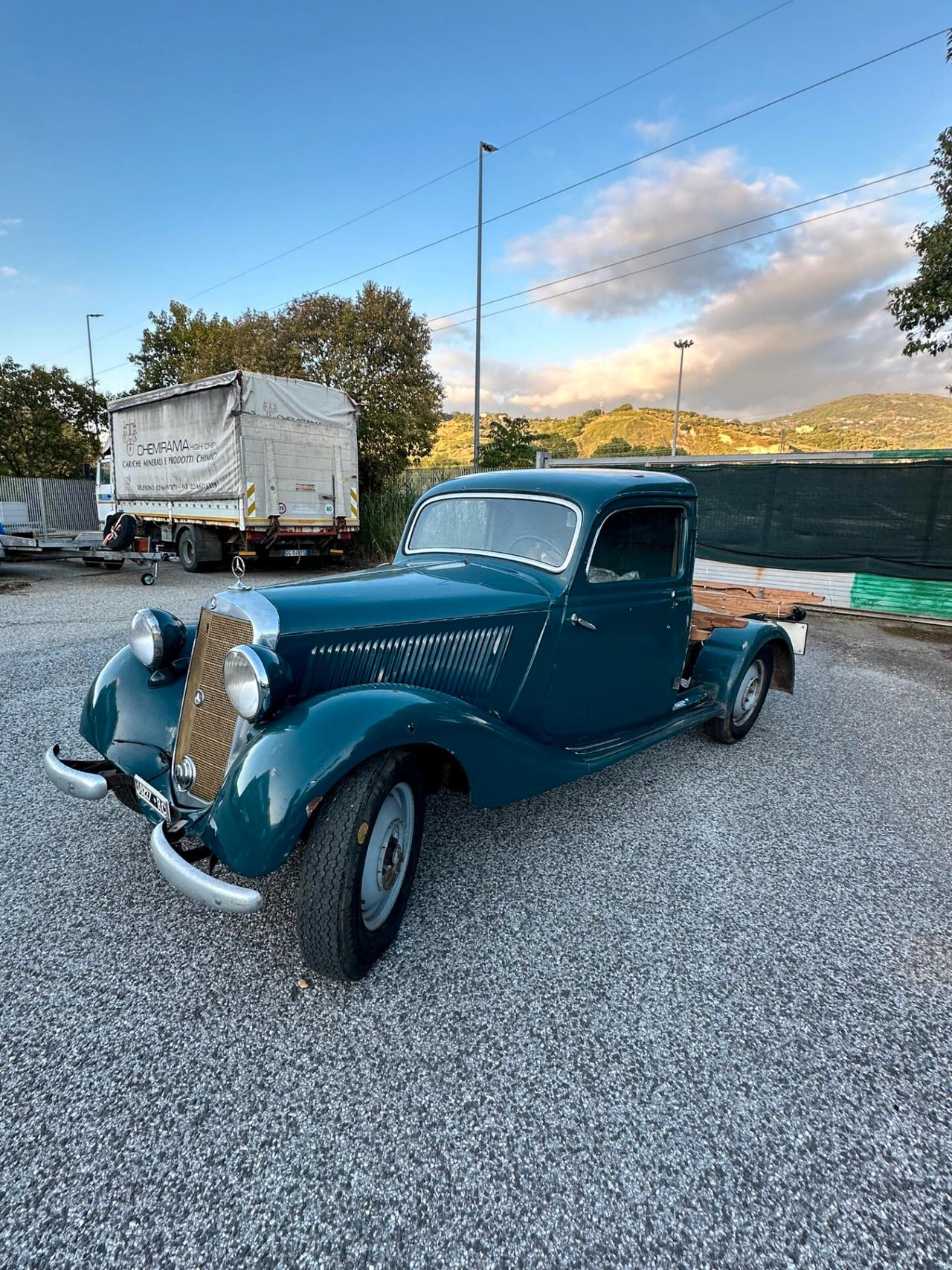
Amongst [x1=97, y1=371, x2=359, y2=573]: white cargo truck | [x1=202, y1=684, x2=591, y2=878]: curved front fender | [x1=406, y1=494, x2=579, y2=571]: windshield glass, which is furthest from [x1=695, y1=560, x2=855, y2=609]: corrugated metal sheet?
[x1=202, y1=684, x2=591, y2=878]: curved front fender

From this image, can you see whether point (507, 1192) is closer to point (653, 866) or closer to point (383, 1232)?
point (383, 1232)

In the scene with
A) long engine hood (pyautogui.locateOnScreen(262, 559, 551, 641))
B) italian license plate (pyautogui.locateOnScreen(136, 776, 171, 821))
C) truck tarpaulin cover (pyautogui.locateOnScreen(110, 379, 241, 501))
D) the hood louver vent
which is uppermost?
truck tarpaulin cover (pyautogui.locateOnScreen(110, 379, 241, 501))

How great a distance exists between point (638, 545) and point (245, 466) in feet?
29.9

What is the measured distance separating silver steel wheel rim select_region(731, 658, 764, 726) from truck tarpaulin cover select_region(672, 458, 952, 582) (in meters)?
5.18

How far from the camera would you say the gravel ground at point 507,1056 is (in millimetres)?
1454

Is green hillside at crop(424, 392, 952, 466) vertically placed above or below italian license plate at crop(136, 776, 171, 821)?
above

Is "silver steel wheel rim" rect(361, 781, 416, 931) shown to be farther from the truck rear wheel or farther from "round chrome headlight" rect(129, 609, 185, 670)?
the truck rear wheel

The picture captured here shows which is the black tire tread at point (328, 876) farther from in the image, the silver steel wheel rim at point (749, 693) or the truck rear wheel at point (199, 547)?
the truck rear wheel at point (199, 547)

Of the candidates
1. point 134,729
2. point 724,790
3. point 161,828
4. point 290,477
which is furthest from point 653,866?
point 290,477

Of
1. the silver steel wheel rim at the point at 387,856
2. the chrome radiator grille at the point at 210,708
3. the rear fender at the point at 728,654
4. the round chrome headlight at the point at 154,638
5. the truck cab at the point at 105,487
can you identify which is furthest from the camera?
the truck cab at the point at 105,487

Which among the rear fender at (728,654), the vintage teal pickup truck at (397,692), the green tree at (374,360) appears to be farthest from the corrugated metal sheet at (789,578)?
the green tree at (374,360)

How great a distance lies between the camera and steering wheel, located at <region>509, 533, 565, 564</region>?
3.16 meters

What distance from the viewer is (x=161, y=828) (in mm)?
2088

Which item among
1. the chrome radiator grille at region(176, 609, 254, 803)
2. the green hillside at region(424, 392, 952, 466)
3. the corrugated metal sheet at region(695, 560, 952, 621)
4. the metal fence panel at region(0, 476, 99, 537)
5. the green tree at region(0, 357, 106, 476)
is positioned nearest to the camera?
the chrome radiator grille at region(176, 609, 254, 803)
